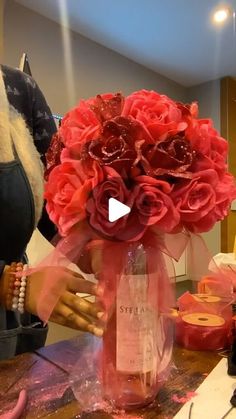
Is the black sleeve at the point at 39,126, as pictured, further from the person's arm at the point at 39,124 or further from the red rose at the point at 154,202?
the red rose at the point at 154,202

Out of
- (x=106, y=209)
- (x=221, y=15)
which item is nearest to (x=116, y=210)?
(x=106, y=209)

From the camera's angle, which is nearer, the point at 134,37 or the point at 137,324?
the point at 137,324

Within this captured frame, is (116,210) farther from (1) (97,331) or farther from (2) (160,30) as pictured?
(2) (160,30)

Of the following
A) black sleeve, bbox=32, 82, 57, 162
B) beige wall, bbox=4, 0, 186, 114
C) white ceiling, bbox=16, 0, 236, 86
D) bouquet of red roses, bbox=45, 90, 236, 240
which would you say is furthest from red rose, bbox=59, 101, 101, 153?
white ceiling, bbox=16, 0, 236, 86

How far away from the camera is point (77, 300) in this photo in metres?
0.47

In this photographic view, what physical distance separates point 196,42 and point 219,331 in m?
2.36

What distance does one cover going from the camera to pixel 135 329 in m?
0.43

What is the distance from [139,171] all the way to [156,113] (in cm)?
7

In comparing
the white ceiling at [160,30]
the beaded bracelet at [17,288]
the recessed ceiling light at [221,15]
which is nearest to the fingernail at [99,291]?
the beaded bracelet at [17,288]

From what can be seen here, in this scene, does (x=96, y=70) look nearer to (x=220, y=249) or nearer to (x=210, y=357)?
(x=220, y=249)

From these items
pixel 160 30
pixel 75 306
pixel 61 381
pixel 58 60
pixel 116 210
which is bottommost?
pixel 61 381

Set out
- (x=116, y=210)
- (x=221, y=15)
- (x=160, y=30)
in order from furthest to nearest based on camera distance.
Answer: (x=160, y=30), (x=221, y=15), (x=116, y=210)

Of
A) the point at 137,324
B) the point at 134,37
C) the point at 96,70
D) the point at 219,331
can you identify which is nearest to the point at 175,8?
the point at 134,37

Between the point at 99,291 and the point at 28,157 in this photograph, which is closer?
the point at 99,291
